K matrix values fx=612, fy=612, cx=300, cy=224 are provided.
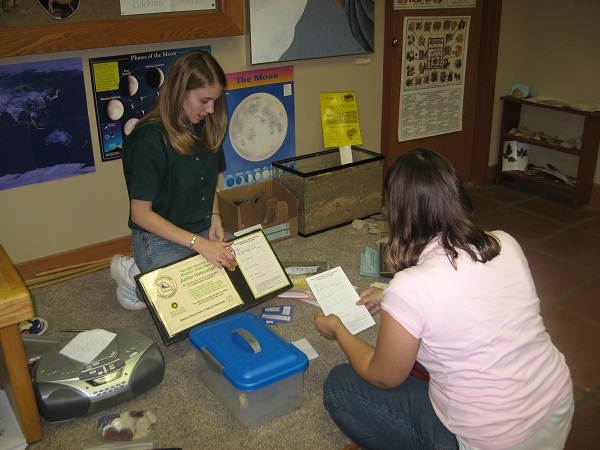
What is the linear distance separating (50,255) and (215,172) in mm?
840

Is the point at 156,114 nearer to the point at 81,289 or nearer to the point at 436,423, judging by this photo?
the point at 81,289

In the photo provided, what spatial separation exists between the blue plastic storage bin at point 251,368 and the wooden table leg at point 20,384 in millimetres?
429

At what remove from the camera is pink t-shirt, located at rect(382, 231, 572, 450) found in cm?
119

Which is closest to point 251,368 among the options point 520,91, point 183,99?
point 183,99

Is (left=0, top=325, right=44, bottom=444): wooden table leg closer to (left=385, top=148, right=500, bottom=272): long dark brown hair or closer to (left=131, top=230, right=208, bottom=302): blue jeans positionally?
(left=131, top=230, right=208, bottom=302): blue jeans

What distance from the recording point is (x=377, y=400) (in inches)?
56.4

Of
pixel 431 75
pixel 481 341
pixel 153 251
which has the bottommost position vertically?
pixel 153 251

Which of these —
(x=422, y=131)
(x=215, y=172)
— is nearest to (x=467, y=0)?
(x=422, y=131)

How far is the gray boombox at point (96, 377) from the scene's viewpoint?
1.60m

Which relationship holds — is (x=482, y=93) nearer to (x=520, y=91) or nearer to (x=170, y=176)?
(x=520, y=91)

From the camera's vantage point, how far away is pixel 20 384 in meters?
1.50

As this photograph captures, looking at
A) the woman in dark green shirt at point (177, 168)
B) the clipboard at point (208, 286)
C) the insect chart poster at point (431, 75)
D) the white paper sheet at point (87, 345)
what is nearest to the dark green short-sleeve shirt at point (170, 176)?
the woman in dark green shirt at point (177, 168)

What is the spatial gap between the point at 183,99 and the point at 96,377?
0.89m

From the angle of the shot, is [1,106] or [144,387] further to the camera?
[1,106]
